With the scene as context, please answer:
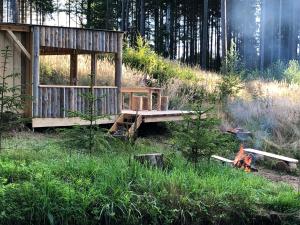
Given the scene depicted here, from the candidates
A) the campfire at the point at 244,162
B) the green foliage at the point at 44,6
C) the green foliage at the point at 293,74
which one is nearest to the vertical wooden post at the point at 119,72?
the campfire at the point at 244,162

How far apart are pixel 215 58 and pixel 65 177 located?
4193 cm

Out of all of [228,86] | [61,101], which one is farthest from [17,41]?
[228,86]

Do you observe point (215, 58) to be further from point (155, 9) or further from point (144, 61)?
point (144, 61)

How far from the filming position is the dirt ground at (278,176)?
33.2 feet

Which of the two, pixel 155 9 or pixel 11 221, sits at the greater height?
pixel 155 9

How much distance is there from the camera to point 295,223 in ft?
23.1

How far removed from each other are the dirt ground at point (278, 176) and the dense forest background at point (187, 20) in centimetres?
2904

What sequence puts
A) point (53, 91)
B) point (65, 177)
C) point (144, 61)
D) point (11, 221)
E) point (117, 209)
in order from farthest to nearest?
point (144, 61)
point (53, 91)
point (65, 177)
point (117, 209)
point (11, 221)

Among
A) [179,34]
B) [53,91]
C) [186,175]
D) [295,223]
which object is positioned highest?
[179,34]

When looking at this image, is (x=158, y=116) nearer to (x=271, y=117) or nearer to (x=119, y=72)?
(x=119, y=72)

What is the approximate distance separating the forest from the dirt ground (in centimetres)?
4

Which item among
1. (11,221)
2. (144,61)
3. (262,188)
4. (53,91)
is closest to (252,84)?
(144,61)

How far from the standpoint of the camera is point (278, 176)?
10742mm

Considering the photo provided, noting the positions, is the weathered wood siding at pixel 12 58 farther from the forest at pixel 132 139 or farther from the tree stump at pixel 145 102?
the tree stump at pixel 145 102
